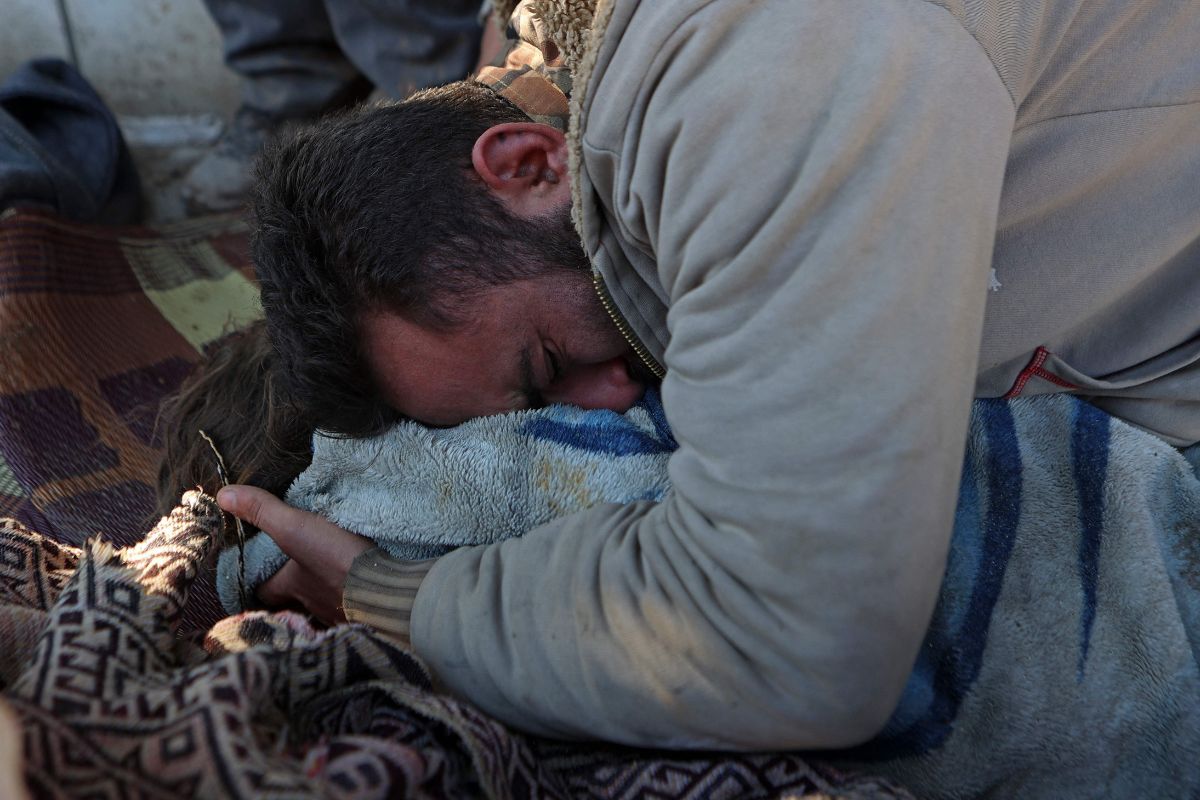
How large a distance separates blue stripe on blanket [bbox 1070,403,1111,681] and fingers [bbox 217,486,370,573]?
31.3 inches

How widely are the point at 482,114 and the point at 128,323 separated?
111cm

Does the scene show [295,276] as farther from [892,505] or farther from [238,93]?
[238,93]

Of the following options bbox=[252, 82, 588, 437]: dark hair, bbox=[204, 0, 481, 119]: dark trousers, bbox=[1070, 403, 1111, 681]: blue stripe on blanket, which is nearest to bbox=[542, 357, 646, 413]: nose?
bbox=[252, 82, 588, 437]: dark hair

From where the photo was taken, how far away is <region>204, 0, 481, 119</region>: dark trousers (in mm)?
2510

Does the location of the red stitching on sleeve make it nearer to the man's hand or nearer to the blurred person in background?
the man's hand

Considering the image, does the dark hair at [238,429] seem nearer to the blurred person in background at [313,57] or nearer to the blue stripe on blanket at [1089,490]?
the blue stripe on blanket at [1089,490]

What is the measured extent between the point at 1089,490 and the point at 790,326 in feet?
1.65

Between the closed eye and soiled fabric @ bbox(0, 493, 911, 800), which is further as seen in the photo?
the closed eye

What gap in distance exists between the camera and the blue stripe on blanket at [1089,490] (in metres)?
0.99

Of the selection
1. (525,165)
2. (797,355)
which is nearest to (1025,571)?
(797,355)

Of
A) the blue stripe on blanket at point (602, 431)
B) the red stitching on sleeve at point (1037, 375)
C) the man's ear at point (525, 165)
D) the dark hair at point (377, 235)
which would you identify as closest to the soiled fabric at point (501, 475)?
the blue stripe on blanket at point (602, 431)

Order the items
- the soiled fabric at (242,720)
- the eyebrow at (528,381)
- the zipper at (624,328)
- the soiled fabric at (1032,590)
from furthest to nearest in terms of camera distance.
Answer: the eyebrow at (528,381) < the zipper at (624,328) < the soiled fabric at (1032,590) < the soiled fabric at (242,720)

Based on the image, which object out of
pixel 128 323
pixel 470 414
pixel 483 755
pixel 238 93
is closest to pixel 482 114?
pixel 470 414

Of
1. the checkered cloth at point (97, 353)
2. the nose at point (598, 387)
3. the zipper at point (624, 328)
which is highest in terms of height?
the zipper at point (624, 328)
